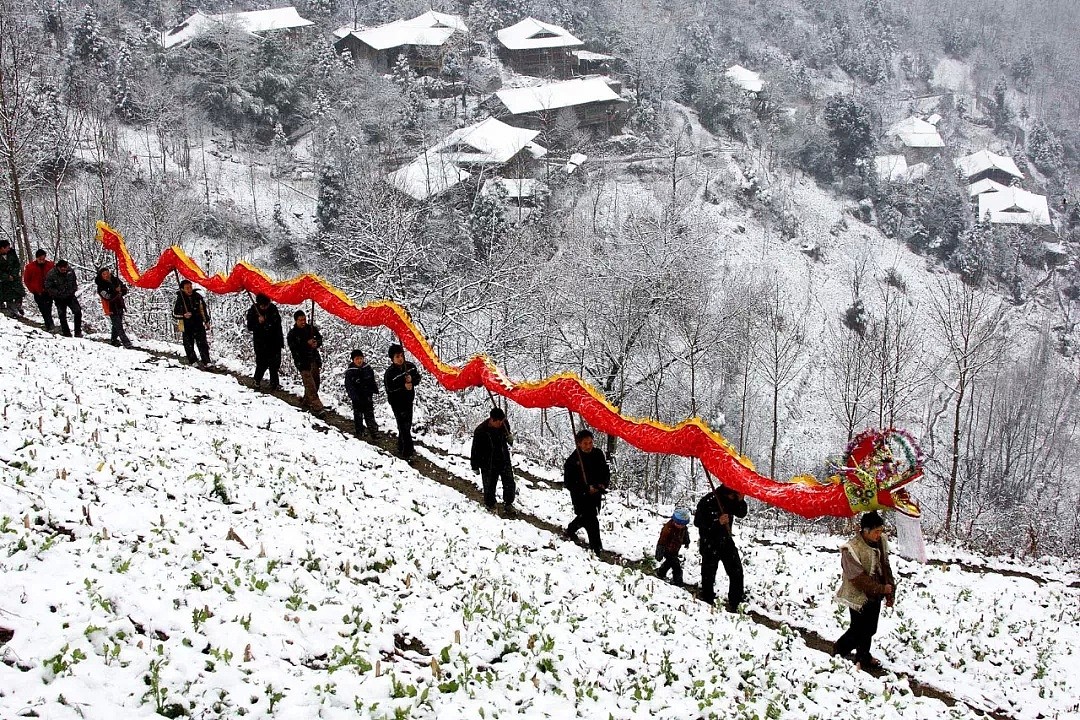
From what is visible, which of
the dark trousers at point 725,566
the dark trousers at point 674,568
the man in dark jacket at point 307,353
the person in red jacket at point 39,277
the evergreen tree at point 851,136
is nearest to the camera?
the dark trousers at point 725,566

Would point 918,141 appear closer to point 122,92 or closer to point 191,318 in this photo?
point 122,92

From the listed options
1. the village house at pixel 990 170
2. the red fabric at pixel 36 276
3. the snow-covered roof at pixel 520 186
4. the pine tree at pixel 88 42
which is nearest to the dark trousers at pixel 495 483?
the red fabric at pixel 36 276

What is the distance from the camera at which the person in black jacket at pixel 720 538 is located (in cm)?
851

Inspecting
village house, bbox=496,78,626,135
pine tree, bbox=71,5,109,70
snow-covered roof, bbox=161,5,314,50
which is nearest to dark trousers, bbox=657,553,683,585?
village house, bbox=496,78,626,135

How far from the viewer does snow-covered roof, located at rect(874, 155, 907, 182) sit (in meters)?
71.1

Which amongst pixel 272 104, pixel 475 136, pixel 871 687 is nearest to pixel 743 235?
pixel 475 136

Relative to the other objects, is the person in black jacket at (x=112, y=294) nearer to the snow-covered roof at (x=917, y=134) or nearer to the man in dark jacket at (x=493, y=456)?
the man in dark jacket at (x=493, y=456)

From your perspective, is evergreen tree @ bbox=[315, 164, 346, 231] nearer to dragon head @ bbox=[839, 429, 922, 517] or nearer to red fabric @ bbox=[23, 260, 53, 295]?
red fabric @ bbox=[23, 260, 53, 295]

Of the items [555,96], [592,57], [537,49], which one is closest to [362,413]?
[555,96]

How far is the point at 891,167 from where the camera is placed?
73938mm

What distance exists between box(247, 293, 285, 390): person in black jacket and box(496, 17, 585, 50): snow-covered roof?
68343 millimetres

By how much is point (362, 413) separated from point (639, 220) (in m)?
25.5

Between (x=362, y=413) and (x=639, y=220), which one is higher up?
(x=362, y=413)

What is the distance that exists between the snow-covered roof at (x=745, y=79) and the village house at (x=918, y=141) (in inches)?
641
